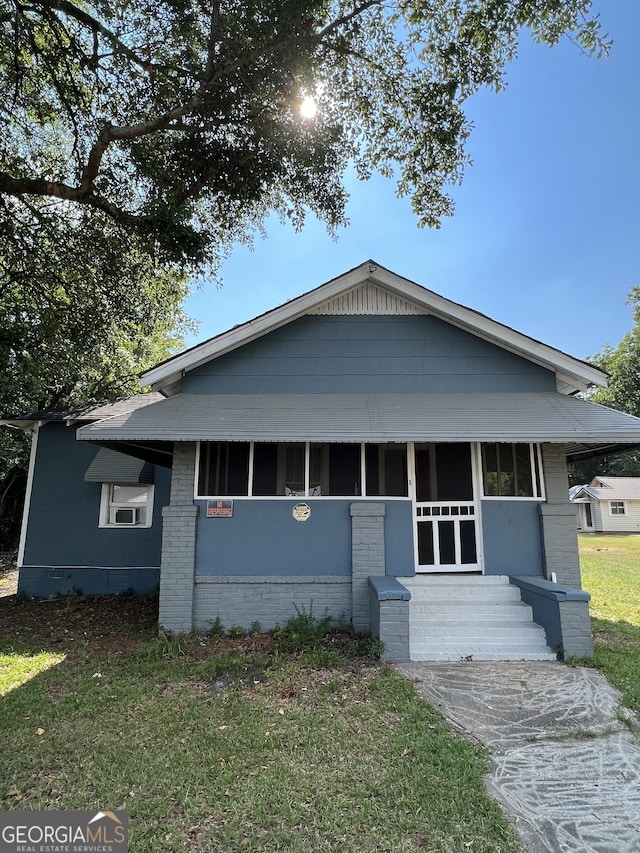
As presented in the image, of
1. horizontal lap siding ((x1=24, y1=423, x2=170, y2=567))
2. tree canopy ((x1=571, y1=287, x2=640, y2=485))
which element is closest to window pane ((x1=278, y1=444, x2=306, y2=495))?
horizontal lap siding ((x1=24, y1=423, x2=170, y2=567))

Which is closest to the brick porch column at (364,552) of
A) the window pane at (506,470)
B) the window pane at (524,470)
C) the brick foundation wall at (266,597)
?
the brick foundation wall at (266,597)

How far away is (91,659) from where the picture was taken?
6059mm

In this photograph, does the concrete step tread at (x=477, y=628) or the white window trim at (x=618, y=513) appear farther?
the white window trim at (x=618, y=513)

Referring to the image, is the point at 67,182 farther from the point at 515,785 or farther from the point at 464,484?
the point at 515,785

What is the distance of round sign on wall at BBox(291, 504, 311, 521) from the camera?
6.91 meters

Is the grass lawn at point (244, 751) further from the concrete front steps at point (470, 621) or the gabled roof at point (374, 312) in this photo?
the gabled roof at point (374, 312)

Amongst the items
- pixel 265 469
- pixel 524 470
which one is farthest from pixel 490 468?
pixel 265 469

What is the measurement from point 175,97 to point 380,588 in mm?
8433

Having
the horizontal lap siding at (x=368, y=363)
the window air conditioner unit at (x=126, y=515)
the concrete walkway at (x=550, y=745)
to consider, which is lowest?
the concrete walkway at (x=550, y=745)

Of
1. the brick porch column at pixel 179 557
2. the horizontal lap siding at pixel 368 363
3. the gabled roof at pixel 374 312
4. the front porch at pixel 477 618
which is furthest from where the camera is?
the horizontal lap siding at pixel 368 363

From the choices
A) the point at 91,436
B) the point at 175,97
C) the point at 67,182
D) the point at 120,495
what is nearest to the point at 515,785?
the point at 91,436

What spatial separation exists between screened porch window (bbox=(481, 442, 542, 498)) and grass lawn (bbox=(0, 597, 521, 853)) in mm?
3381

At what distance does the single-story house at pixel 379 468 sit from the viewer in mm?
6289

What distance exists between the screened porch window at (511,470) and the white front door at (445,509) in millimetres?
252
